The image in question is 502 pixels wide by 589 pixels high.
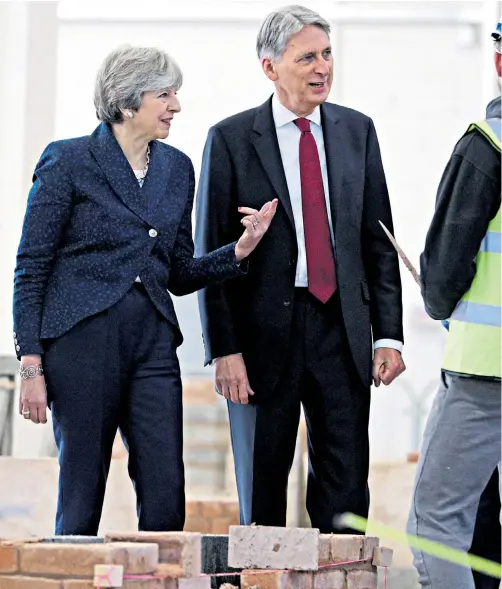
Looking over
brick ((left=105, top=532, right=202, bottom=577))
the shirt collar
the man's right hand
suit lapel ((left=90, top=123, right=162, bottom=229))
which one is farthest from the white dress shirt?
brick ((left=105, top=532, right=202, bottom=577))

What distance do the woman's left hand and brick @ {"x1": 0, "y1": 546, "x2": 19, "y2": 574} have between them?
99 centimetres

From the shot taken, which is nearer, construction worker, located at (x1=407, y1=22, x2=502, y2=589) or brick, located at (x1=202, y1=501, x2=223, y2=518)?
construction worker, located at (x1=407, y1=22, x2=502, y2=589)

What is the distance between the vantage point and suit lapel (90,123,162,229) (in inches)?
132

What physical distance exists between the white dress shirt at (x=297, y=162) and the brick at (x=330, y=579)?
2.13 feet

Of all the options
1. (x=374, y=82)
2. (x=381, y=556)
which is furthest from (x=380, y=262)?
(x=374, y=82)

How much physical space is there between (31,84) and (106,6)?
46cm

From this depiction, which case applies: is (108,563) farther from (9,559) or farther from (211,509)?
(211,509)

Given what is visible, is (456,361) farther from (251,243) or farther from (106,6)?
(106,6)

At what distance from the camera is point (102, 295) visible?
10.8 ft

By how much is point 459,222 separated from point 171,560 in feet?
3.22

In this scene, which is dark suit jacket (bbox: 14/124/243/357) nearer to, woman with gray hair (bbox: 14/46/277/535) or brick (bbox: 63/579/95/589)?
woman with gray hair (bbox: 14/46/277/535)

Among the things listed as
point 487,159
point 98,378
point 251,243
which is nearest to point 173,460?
point 98,378

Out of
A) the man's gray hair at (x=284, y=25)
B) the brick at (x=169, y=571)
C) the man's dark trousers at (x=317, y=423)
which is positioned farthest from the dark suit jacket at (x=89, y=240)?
the brick at (x=169, y=571)

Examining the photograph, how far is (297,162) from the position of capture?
3.61 meters
